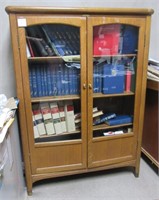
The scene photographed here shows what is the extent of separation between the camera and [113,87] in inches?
70.3

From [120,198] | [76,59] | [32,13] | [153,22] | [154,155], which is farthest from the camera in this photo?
[153,22]

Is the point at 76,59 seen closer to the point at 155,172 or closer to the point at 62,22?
the point at 62,22

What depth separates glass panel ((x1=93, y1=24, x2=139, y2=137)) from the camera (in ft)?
5.54

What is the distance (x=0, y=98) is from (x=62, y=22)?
741 mm

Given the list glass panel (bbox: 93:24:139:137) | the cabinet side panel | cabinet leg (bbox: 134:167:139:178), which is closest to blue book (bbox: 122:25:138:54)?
glass panel (bbox: 93:24:139:137)

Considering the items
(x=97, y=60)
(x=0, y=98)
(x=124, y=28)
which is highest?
(x=124, y=28)

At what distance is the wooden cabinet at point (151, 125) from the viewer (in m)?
1.99

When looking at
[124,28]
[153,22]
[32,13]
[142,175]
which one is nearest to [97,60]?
[124,28]

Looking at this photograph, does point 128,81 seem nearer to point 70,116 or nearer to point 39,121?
point 70,116

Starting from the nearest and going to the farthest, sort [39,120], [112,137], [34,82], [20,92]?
[20,92]
[34,82]
[39,120]
[112,137]

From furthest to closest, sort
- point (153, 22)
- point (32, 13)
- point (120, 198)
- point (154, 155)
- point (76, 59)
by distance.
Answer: point (153, 22) < point (154, 155) < point (120, 198) < point (76, 59) < point (32, 13)

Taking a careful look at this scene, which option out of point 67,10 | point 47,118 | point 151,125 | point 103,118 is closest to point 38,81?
point 47,118

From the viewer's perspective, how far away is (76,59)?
164cm

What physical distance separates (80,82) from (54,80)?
0.76ft
